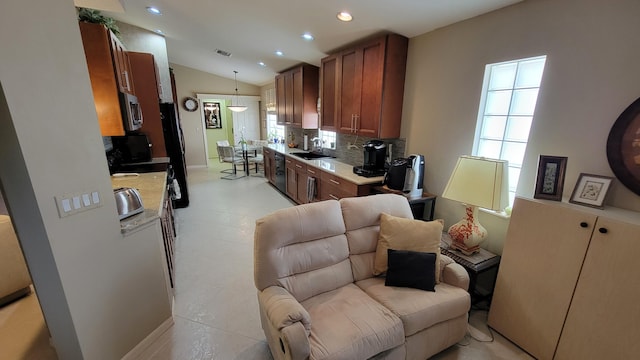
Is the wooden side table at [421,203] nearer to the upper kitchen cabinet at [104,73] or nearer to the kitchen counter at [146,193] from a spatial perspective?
the kitchen counter at [146,193]

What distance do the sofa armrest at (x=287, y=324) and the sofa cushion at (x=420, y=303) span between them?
0.58 metres

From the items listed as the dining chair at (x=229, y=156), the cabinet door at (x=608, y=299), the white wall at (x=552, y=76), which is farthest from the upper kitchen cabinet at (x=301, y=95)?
the cabinet door at (x=608, y=299)

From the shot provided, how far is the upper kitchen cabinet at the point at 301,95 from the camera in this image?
15.3 ft

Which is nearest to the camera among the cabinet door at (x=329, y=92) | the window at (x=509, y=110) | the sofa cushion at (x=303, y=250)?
the sofa cushion at (x=303, y=250)

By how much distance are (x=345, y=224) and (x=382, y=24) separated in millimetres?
2092

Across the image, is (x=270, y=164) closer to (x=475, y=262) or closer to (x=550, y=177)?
(x=475, y=262)

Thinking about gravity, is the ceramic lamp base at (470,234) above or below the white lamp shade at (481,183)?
below

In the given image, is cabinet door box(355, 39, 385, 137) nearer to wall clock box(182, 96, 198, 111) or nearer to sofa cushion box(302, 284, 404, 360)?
sofa cushion box(302, 284, 404, 360)

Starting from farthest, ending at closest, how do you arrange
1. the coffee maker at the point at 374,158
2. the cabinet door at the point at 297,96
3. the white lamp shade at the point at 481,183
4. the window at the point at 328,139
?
the cabinet door at the point at 297,96, the window at the point at 328,139, the coffee maker at the point at 374,158, the white lamp shade at the point at 481,183

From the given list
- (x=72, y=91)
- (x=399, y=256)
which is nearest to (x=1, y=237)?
(x=72, y=91)

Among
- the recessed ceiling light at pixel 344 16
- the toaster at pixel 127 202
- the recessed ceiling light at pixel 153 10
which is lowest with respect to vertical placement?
the toaster at pixel 127 202

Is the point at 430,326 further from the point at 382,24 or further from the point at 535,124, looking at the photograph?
the point at 382,24

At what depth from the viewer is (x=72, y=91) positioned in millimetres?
1319

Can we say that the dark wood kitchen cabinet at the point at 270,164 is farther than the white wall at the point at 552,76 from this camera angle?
Yes
